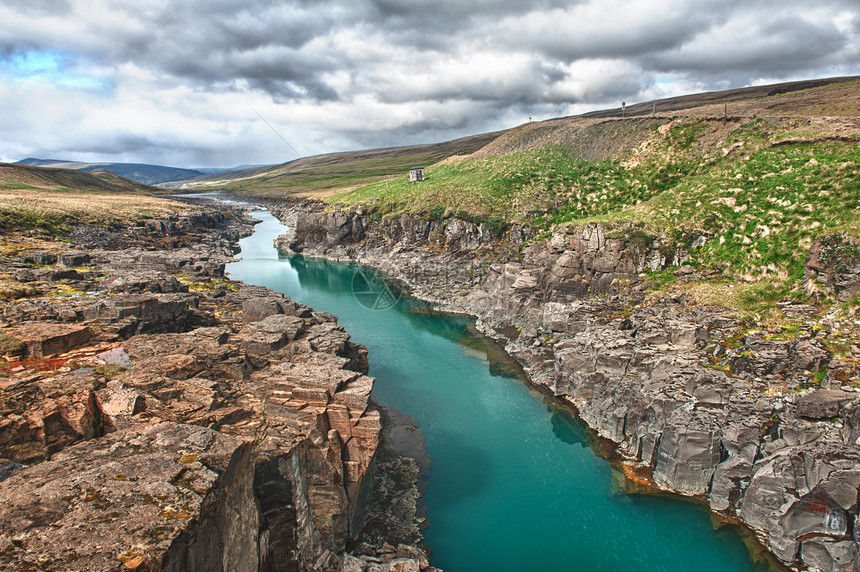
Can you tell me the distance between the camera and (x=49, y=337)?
74.7ft

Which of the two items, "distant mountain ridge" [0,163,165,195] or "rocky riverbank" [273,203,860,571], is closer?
"rocky riverbank" [273,203,860,571]

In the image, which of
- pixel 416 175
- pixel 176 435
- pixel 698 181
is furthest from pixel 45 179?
pixel 698 181

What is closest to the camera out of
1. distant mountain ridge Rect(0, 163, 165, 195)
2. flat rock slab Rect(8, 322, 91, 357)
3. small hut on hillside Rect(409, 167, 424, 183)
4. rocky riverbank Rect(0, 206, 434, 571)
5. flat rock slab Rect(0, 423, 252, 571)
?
flat rock slab Rect(0, 423, 252, 571)

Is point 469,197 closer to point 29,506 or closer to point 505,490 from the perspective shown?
point 505,490

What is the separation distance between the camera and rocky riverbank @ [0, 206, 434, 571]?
10.4 m

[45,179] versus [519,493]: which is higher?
[45,179]

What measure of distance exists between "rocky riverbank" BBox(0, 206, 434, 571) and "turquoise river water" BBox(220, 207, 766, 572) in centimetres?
490

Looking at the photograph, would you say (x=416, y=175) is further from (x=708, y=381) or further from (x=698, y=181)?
(x=708, y=381)

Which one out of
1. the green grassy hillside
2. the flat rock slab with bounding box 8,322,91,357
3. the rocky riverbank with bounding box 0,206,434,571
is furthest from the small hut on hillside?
the flat rock slab with bounding box 8,322,91,357

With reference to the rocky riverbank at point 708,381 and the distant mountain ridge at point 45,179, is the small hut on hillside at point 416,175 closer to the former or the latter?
the rocky riverbank at point 708,381

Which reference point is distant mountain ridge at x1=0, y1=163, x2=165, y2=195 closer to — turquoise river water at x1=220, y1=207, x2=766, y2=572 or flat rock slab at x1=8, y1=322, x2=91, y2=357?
flat rock slab at x1=8, y1=322, x2=91, y2=357

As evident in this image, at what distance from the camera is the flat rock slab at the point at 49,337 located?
22.3 m

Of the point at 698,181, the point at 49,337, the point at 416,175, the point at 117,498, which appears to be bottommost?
the point at 117,498

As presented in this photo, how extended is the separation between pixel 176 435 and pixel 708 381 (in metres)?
26.7
